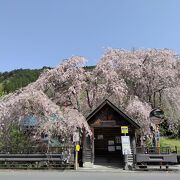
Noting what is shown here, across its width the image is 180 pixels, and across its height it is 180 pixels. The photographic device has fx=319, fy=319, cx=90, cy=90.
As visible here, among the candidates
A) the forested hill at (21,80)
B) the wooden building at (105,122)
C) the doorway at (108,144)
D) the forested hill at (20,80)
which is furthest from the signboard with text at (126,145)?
the forested hill at (20,80)

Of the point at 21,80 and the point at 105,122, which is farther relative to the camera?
the point at 21,80

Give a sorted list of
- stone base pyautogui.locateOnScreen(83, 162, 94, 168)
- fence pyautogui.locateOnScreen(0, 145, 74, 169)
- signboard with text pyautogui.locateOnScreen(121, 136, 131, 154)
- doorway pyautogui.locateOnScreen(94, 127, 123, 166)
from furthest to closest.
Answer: doorway pyautogui.locateOnScreen(94, 127, 123, 166), stone base pyautogui.locateOnScreen(83, 162, 94, 168), signboard with text pyautogui.locateOnScreen(121, 136, 131, 154), fence pyautogui.locateOnScreen(0, 145, 74, 169)

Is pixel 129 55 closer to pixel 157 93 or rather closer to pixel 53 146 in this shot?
pixel 157 93

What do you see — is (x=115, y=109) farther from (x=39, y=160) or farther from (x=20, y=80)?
(x=20, y=80)

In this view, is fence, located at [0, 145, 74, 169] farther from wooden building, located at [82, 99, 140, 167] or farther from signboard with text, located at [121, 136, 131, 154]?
signboard with text, located at [121, 136, 131, 154]

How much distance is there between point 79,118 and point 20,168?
208 inches

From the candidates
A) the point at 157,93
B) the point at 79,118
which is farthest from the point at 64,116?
the point at 157,93

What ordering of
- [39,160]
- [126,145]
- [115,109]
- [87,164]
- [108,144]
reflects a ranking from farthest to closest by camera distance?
[108,144]
[115,109]
[87,164]
[126,145]
[39,160]

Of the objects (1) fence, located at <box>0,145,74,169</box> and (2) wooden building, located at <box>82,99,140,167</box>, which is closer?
(1) fence, located at <box>0,145,74,169</box>

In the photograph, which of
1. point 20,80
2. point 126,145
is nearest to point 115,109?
point 126,145

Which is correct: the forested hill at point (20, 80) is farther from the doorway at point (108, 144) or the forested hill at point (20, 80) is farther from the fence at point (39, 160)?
the fence at point (39, 160)

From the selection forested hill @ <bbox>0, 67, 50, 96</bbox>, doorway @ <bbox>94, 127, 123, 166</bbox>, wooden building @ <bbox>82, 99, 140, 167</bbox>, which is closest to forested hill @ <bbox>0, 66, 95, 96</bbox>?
forested hill @ <bbox>0, 67, 50, 96</bbox>

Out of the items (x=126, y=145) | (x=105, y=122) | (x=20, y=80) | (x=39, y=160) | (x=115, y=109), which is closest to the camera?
(x=39, y=160)

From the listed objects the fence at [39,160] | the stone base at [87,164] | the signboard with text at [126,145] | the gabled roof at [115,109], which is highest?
the gabled roof at [115,109]
